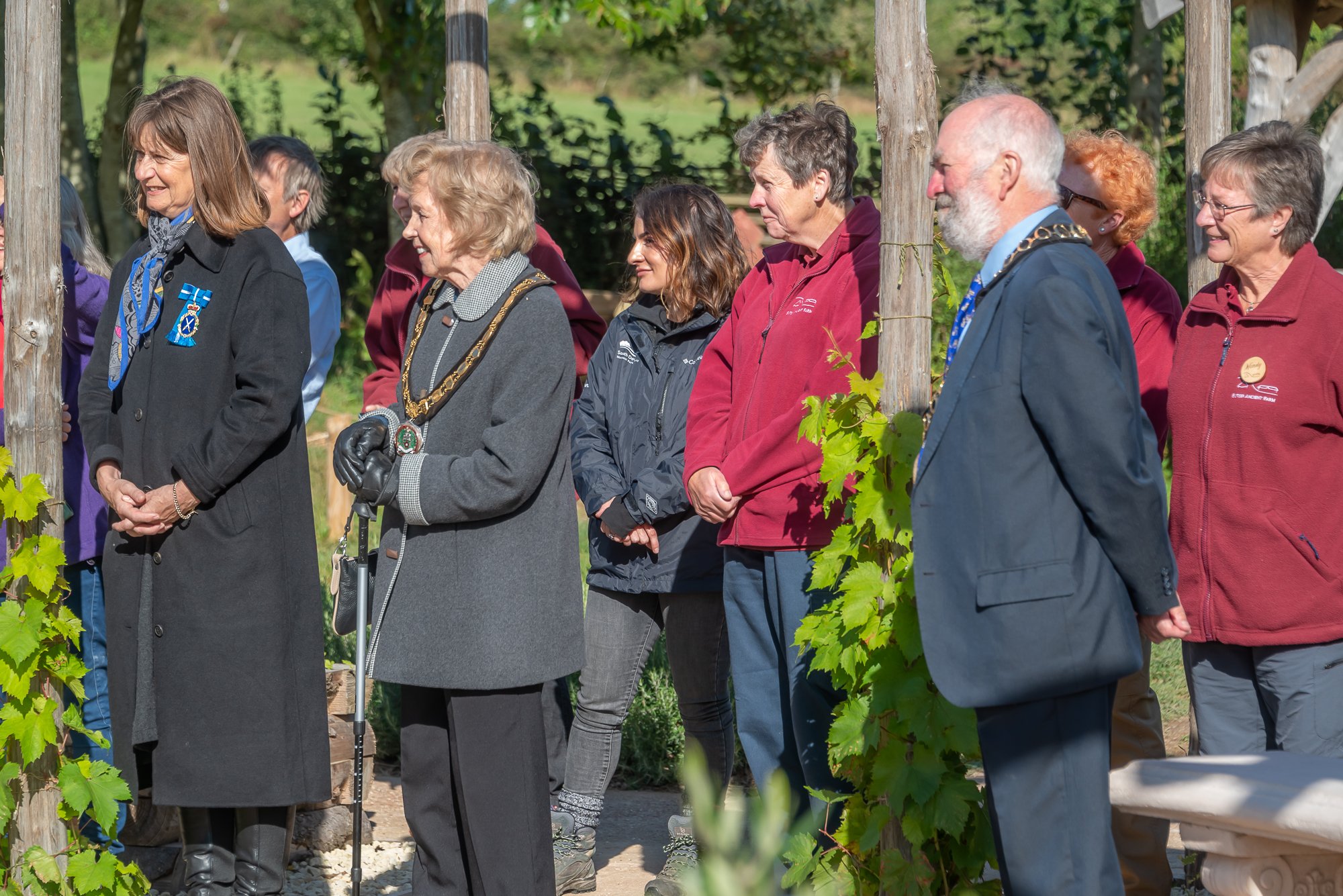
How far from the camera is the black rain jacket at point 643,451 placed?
4.25 m

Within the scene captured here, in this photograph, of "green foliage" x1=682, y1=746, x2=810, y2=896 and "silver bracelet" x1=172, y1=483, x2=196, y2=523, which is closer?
"green foliage" x1=682, y1=746, x2=810, y2=896

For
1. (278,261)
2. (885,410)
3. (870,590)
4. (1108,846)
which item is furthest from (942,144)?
(278,261)

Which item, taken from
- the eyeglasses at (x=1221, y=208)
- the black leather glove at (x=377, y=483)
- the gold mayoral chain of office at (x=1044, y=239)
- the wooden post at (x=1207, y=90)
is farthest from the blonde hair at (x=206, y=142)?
the wooden post at (x=1207, y=90)

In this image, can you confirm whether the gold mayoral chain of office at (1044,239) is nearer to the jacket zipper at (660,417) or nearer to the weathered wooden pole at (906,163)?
the weathered wooden pole at (906,163)

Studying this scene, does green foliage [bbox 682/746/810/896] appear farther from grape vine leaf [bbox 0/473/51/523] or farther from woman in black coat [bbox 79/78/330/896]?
grape vine leaf [bbox 0/473/51/523]

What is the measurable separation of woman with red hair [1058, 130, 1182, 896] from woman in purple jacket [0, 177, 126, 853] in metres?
2.80

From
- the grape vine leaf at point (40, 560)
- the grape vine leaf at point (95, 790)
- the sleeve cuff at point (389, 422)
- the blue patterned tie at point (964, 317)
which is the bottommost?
the grape vine leaf at point (95, 790)

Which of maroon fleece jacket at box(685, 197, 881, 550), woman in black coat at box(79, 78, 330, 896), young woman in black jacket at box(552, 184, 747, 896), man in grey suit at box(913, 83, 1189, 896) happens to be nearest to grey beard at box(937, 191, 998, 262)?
man in grey suit at box(913, 83, 1189, 896)

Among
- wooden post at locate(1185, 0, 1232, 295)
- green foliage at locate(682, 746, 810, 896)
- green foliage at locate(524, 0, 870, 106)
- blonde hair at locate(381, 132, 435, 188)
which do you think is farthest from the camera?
green foliage at locate(524, 0, 870, 106)

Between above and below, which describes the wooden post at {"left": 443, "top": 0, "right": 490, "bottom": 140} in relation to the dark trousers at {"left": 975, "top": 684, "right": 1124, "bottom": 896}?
above

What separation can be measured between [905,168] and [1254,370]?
95 cm

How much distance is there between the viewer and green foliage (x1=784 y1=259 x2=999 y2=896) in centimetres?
342

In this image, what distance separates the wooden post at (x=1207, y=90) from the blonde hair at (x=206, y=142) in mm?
2869

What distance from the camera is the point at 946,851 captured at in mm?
3578
